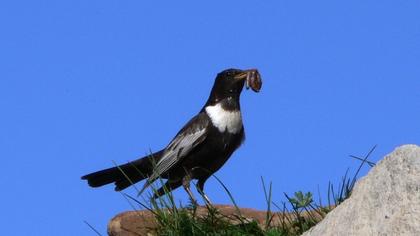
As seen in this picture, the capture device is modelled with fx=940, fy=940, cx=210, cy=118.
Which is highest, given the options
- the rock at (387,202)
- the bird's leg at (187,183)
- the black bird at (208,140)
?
the black bird at (208,140)

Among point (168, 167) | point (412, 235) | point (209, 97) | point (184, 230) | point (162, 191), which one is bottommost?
point (412, 235)

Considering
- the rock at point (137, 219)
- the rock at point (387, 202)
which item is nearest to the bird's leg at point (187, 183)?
the rock at point (137, 219)

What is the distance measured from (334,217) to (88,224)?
6.11 ft

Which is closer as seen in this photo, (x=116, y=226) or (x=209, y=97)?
(x=116, y=226)

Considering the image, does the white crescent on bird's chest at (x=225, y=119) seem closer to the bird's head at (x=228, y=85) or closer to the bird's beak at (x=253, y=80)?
the bird's head at (x=228, y=85)

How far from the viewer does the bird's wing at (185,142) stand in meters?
9.09

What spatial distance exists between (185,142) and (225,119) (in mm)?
449

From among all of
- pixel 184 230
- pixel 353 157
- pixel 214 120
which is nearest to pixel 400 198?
pixel 353 157

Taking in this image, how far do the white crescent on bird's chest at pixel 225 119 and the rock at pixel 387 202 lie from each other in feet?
13.6

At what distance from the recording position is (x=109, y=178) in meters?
9.60

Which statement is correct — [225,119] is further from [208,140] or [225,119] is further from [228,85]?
[228,85]

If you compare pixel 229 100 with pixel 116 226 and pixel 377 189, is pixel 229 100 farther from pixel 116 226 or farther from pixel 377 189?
pixel 377 189

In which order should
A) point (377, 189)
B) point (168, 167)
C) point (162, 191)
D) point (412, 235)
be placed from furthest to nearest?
point (168, 167)
point (162, 191)
point (377, 189)
point (412, 235)

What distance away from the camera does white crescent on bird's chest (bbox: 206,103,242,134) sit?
357 inches
